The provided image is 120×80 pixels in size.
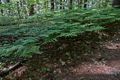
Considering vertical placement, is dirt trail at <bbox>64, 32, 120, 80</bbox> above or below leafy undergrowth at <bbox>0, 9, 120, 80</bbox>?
below

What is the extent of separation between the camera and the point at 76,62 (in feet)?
19.1

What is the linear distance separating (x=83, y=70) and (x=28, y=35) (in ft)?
6.63

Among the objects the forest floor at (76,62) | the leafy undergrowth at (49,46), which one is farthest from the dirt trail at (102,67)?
the leafy undergrowth at (49,46)

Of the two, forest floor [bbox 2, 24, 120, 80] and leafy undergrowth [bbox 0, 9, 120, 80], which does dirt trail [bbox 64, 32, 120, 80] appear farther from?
leafy undergrowth [bbox 0, 9, 120, 80]

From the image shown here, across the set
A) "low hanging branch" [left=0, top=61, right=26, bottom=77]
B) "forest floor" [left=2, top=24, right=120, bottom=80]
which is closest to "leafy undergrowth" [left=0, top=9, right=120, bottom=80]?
"forest floor" [left=2, top=24, right=120, bottom=80]

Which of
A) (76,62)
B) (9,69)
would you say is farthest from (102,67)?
Result: (9,69)

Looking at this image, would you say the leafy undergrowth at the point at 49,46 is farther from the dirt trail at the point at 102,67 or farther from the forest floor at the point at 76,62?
the dirt trail at the point at 102,67

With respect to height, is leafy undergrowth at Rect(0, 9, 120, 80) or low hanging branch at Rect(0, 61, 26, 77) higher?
leafy undergrowth at Rect(0, 9, 120, 80)

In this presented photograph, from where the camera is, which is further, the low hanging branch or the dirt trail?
the low hanging branch

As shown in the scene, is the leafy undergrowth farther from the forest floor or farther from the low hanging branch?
the low hanging branch

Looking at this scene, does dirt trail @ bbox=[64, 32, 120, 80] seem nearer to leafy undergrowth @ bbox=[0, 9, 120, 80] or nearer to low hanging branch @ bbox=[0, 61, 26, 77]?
leafy undergrowth @ bbox=[0, 9, 120, 80]

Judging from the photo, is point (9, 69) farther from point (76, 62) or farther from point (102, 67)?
point (102, 67)

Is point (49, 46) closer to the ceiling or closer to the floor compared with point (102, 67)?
closer to the ceiling

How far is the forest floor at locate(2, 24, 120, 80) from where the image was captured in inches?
205
